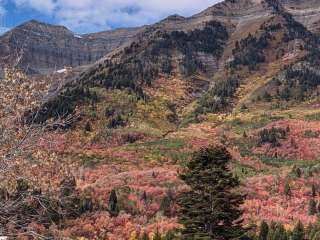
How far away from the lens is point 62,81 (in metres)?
19.6

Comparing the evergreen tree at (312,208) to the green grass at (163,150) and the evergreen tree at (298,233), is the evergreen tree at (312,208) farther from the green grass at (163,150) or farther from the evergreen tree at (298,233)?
the green grass at (163,150)

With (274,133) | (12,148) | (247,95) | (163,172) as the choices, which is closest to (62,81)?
(12,148)

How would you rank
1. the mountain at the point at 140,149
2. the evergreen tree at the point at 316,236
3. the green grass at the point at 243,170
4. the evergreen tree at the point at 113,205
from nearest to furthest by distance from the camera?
the mountain at the point at 140,149, the evergreen tree at the point at 316,236, the evergreen tree at the point at 113,205, the green grass at the point at 243,170

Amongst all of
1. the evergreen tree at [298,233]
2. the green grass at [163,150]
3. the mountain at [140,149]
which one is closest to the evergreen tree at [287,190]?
the mountain at [140,149]

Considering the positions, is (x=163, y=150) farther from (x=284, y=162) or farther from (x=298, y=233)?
(x=298, y=233)

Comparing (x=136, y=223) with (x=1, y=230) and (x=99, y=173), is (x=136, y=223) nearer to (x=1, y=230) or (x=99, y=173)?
(x=99, y=173)

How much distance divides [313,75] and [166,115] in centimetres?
5624

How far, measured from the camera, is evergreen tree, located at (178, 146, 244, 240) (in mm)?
37781

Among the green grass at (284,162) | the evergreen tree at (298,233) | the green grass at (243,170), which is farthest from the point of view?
the green grass at (284,162)

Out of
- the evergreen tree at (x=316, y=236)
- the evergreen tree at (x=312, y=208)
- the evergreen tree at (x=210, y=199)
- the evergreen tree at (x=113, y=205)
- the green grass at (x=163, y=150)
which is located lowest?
the evergreen tree at (x=312, y=208)

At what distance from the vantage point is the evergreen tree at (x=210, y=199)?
37.8m

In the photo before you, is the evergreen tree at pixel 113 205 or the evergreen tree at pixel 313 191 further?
the evergreen tree at pixel 313 191

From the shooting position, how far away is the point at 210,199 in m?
38.1

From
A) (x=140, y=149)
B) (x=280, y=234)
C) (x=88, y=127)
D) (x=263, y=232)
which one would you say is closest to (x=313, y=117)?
(x=140, y=149)
